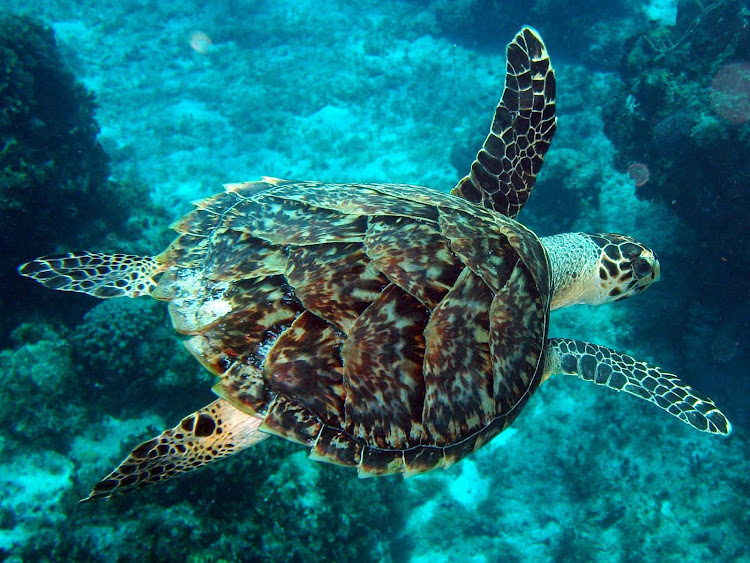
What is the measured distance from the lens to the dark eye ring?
354cm

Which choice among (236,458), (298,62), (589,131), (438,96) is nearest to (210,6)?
(298,62)

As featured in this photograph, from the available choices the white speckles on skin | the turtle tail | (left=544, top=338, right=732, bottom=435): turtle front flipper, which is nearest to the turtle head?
(left=544, top=338, right=732, bottom=435): turtle front flipper

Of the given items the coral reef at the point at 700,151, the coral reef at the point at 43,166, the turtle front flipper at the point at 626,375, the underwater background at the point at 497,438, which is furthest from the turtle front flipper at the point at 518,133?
the coral reef at the point at 43,166

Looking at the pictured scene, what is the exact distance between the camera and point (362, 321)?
211 cm

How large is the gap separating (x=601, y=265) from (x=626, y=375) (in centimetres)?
104

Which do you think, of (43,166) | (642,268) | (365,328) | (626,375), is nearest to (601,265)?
(642,268)

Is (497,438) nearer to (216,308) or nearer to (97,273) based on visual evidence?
(216,308)

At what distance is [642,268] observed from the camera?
3.56 meters

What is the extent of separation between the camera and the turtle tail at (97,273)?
2.80 metres

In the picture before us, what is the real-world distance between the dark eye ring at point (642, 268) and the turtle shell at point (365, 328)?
1.73 m

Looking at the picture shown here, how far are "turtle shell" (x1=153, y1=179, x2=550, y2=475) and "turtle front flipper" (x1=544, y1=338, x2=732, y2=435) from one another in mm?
838

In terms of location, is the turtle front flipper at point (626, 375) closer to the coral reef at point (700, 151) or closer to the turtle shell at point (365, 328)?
the turtle shell at point (365, 328)

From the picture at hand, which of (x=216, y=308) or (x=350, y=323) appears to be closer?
(x=350, y=323)

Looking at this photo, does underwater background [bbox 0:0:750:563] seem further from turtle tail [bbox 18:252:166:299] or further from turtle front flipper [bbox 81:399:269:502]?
turtle tail [bbox 18:252:166:299]
